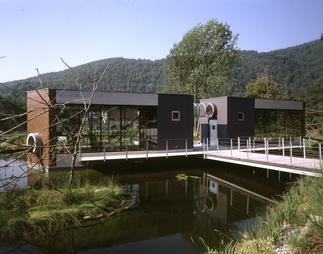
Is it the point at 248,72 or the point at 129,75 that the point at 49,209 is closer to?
the point at 248,72

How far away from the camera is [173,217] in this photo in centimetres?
864

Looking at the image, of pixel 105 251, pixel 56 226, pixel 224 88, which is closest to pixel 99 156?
pixel 56 226

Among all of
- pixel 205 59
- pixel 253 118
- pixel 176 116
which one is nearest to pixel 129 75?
pixel 205 59

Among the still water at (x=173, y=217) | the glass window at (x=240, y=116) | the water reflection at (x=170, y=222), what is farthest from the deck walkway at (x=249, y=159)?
the glass window at (x=240, y=116)

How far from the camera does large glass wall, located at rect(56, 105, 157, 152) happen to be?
14.6 metres

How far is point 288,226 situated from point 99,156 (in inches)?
425

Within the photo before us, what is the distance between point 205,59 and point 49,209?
26721 millimetres

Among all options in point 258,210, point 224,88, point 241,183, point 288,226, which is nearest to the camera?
point 288,226

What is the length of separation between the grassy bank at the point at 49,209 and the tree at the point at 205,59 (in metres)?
22.9

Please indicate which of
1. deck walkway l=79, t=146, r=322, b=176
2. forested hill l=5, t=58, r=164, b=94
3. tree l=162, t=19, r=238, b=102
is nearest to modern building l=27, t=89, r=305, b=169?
deck walkway l=79, t=146, r=322, b=176

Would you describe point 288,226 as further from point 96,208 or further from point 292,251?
point 96,208

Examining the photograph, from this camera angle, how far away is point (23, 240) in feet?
22.2

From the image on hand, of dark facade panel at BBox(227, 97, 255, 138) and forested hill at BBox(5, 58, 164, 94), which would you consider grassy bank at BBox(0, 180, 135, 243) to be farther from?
forested hill at BBox(5, 58, 164, 94)

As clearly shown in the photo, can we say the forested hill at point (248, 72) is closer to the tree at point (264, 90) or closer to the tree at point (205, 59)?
the tree at point (264, 90)
